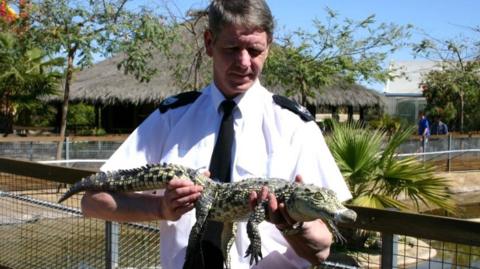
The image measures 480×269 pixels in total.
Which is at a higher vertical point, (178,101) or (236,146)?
(178,101)

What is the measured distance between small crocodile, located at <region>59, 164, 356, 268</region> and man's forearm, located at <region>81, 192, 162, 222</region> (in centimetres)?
3

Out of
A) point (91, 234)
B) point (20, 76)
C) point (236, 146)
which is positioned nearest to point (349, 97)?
point (20, 76)

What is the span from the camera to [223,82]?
2.41 meters

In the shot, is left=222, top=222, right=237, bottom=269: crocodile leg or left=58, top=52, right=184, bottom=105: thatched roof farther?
left=58, top=52, right=184, bottom=105: thatched roof

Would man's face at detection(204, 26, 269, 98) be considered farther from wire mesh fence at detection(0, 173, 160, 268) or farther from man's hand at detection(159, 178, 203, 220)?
wire mesh fence at detection(0, 173, 160, 268)

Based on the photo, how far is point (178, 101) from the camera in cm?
256

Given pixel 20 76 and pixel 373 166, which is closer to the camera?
pixel 373 166

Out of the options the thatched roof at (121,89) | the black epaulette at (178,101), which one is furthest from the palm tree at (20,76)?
the black epaulette at (178,101)

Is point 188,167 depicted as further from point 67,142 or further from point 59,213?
point 67,142

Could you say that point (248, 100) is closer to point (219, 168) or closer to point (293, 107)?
point (293, 107)

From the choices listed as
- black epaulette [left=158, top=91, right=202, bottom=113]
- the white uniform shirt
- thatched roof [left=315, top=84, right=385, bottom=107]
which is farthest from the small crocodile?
thatched roof [left=315, top=84, right=385, bottom=107]

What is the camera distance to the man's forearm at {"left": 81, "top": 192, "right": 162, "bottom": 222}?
90.7 inches

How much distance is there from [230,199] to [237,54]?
47cm

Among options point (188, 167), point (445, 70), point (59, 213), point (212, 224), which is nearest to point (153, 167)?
point (188, 167)
